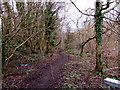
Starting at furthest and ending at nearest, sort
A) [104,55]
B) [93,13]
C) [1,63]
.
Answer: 1. [104,55]
2. [93,13]
3. [1,63]

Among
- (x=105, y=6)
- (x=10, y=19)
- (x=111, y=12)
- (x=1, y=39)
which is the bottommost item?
(x=1, y=39)

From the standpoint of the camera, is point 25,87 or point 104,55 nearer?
point 25,87

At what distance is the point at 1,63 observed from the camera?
3.83 m

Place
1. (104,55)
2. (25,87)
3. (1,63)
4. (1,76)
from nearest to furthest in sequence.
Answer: (25,87) → (1,63) → (1,76) → (104,55)

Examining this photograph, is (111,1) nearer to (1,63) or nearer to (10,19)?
(10,19)

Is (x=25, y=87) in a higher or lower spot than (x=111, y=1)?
lower

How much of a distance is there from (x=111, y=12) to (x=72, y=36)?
16.1m

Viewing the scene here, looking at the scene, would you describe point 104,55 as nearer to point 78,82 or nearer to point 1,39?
point 78,82

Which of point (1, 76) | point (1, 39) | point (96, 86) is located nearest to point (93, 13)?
point (96, 86)

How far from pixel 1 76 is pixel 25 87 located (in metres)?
1.58

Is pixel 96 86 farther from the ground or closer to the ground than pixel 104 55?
closer to the ground

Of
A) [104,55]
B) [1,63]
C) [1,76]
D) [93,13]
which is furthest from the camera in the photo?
[104,55]

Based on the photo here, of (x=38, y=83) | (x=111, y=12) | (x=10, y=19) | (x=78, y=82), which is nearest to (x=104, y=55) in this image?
(x=111, y=12)

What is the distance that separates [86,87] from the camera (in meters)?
3.51
